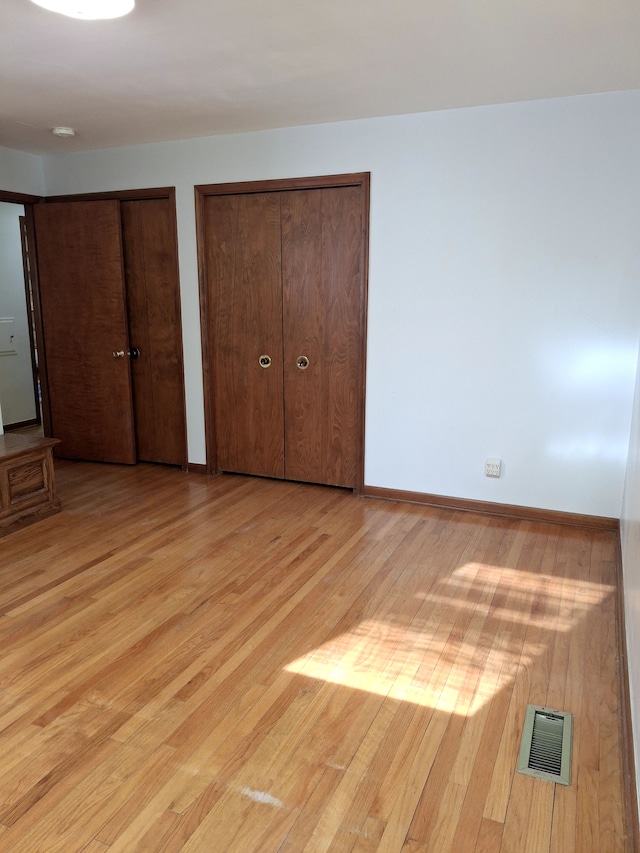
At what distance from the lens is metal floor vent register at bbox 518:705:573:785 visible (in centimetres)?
180

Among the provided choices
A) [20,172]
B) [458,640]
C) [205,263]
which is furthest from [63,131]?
[458,640]

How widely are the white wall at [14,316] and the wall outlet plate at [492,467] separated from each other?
468 centimetres

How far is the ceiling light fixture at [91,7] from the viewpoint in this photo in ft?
6.78

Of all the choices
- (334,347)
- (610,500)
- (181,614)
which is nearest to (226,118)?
(334,347)

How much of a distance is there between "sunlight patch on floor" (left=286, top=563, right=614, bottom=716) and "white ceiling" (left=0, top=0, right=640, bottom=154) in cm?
241

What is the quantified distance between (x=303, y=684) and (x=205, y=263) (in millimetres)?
3183

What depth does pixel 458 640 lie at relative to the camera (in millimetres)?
2494

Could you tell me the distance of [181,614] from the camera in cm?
267

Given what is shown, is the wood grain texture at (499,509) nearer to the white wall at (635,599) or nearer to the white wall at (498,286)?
the white wall at (498,286)

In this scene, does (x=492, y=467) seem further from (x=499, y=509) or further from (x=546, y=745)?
(x=546, y=745)

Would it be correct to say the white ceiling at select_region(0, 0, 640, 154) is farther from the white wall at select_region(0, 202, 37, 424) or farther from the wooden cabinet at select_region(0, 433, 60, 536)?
the white wall at select_region(0, 202, 37, 424)

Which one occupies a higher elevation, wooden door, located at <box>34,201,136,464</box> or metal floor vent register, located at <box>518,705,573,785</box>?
wooden door, located at <box>34,201,136,464</box>

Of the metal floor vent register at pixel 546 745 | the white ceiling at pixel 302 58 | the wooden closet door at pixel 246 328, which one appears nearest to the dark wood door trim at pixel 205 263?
the wooden closet door at pixel 246 328

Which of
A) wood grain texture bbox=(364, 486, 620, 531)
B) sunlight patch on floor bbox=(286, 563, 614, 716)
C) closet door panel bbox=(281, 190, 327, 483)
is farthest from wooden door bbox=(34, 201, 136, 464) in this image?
sunlight patch on floor bbox=(286, 563, 614, 716)
